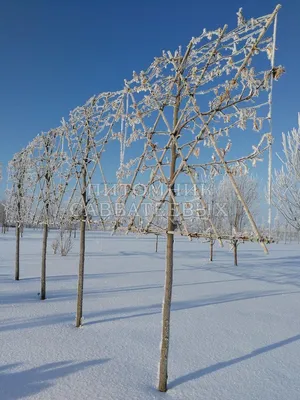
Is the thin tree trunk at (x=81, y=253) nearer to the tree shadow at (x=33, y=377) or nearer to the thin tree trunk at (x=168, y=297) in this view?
the tree shadow at (x=33, y=377)

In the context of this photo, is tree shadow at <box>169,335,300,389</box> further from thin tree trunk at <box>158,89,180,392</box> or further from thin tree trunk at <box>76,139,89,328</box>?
thin tree trunk at <box>76,139,89,328</box>

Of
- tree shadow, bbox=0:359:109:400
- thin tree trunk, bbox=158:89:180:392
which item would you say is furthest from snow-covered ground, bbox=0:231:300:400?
thin tree trunk, bbox=158:89:180:392

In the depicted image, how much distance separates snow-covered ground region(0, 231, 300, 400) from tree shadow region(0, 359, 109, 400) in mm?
13

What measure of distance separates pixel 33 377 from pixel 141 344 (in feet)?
6.26

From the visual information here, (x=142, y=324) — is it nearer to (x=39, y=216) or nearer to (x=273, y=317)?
(x=273, y=317)

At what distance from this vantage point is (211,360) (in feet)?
15.5

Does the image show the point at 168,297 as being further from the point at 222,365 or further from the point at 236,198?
the point at 236,198

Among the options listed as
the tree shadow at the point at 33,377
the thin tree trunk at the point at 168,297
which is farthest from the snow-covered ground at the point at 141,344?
the thin tree trunk at the point at 168,297

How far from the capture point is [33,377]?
12.8 ft

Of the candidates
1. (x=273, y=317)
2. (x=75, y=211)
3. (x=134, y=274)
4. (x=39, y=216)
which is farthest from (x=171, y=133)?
(x=134, y=274)

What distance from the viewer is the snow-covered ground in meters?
3.80

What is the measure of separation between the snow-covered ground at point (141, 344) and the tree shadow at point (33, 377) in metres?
0.01

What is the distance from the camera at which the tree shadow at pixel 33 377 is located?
3.56 metres

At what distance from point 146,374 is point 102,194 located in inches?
131
